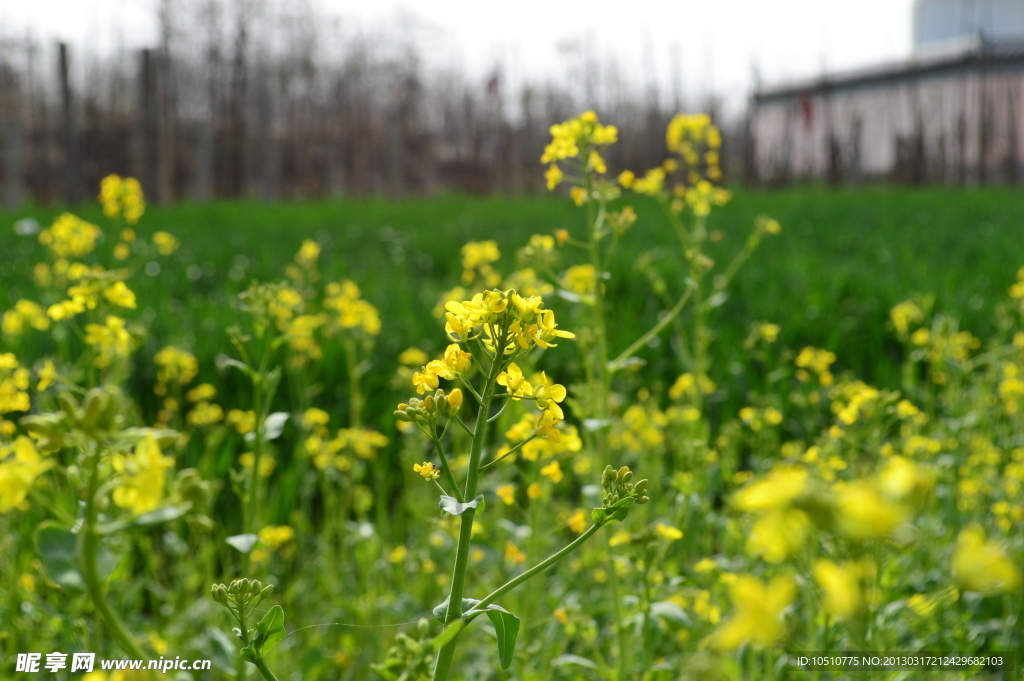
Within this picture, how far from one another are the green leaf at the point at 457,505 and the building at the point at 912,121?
63.4 ft

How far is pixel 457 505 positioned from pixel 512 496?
0.89 meters

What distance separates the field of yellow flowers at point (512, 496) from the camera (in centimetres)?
59

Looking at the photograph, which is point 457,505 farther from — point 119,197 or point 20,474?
point 119,197

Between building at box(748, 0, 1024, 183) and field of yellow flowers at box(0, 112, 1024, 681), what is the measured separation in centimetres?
1612

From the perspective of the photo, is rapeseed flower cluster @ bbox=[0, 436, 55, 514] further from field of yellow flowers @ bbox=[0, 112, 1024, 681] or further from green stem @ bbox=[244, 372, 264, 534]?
green stem @ bbox=[244, 372, 264, 534]

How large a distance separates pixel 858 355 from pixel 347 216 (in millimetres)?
7858

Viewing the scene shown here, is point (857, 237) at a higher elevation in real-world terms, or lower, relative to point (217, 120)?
lower

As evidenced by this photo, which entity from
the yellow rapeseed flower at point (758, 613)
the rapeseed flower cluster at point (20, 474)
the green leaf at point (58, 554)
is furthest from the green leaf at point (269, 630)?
the yellow rapeseed flower at point (758, 613)

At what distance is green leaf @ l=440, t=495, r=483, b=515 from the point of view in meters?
0.77

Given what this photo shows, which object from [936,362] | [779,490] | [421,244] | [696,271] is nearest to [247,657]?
[779,490]

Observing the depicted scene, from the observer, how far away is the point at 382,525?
2486 mm

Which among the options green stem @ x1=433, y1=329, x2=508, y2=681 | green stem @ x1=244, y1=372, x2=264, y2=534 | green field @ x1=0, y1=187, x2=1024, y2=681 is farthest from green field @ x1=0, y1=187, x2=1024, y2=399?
green stem @ x1=433, y1=329, x2=508, y2=681

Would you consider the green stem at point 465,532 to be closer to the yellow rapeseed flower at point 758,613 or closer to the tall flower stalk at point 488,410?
the tall flower stalk at point 488,410

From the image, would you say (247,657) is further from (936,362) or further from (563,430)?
(936,362)
